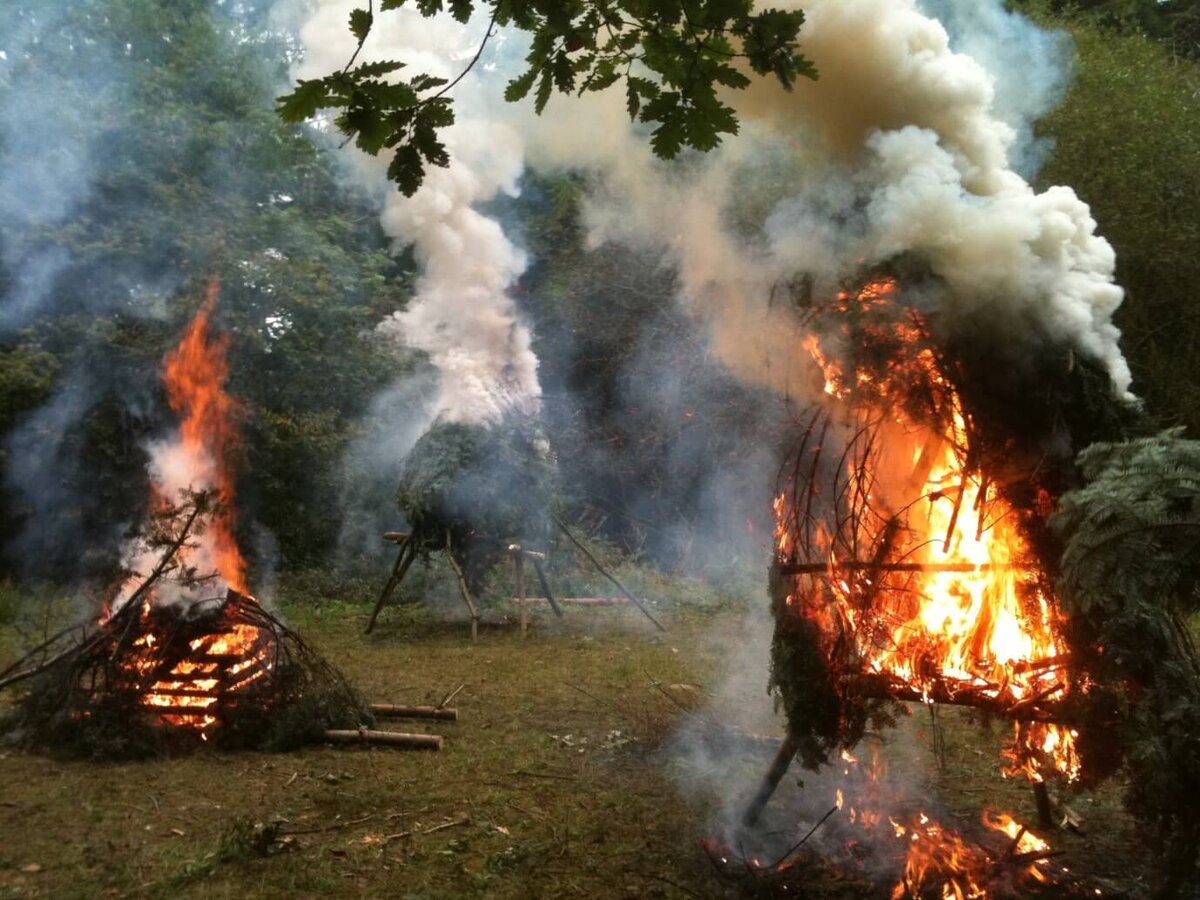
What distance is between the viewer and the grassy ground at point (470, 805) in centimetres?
433

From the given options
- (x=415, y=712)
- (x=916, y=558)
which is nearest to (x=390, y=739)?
(x=415, y=712)

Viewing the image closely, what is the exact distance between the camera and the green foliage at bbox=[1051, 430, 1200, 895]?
329cm

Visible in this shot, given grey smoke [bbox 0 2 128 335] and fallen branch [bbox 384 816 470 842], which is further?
grey smoke [bbox 0 2 128 335]

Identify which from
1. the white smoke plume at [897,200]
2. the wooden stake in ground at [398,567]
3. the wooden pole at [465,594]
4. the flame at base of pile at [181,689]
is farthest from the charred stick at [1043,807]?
the wooden stake in ground at [398,567]

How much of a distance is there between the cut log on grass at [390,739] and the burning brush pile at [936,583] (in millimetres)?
2513

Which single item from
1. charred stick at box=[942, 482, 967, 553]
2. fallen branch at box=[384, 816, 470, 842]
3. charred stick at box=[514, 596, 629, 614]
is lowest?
fallen branch at box=[384, 816, 470, 842]

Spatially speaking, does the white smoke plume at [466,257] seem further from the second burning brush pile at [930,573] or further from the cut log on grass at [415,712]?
the second burning brush pile at [930,573]

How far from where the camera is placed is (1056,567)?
4020 mm

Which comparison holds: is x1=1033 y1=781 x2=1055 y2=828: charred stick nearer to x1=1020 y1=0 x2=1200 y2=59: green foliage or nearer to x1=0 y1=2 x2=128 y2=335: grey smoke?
x1=0 y1=2 x2=128 y2=335: grey smoke

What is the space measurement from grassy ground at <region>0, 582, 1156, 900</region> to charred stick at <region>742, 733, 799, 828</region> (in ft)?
0.61

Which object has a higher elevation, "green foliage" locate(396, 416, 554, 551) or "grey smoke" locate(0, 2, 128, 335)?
"grey smoke" locate(0, 2, 128, 335)

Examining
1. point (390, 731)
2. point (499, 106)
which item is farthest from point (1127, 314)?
point (390, 731)

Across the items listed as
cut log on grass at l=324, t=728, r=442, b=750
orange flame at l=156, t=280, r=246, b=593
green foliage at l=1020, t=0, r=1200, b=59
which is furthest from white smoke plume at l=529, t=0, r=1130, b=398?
green foliage at l=1020, t=0, r=1200, b=59

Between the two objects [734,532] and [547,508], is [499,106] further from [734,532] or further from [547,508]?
[734,532]
